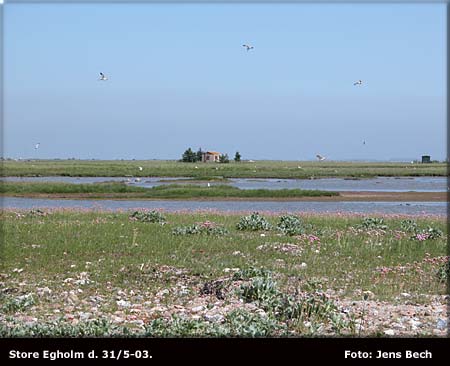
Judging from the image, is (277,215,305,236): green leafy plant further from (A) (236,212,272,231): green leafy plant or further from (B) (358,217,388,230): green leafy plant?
(B) (358,217,388,230): green leafy plant

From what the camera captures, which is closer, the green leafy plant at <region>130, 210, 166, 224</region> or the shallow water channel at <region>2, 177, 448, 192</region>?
the green leafy plant at <region>130, 210, 166, 224</region>

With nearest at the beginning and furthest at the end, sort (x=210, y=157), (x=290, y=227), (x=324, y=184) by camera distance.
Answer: (x=290, y=227), (x=324, y=184), (x=210, y=157)

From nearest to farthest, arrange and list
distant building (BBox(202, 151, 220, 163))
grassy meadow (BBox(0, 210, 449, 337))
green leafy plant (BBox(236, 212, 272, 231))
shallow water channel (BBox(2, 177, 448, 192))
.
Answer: grassy meadow (BBox(0, 210, 449, 337))
green leafy plant (BBox(236, 212, 272, 231))
shallow water channel (BBox(2, 177, 448, 192))
distant building (BBox(202, 151, 220, 163))

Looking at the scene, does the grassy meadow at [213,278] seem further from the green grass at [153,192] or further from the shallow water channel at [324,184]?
the shallow water channel at [324,184]

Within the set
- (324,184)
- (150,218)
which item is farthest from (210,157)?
(150,218)

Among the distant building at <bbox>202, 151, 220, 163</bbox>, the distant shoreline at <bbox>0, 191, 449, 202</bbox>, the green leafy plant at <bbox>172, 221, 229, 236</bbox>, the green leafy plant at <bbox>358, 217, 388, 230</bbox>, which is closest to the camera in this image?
the green leafy plant at <bbox>172, 221, 229, 236</bbox>

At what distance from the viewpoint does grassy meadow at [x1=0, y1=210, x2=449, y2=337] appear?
29.8ft

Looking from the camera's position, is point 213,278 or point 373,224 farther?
point 373,224

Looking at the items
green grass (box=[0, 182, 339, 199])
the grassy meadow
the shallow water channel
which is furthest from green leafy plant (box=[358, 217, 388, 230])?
the shallow water channel

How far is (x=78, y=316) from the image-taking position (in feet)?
31.8

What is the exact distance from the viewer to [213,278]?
41.3 feet

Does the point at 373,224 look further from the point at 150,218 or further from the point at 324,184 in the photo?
the point at 324,184
